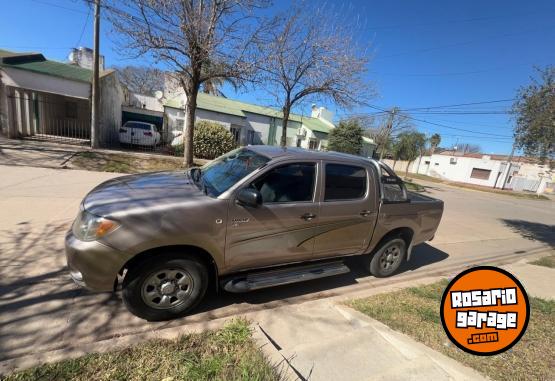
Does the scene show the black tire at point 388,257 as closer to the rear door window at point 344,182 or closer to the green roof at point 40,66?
the rear door window at point 344,182

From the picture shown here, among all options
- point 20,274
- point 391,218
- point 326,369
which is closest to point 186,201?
point 326,369

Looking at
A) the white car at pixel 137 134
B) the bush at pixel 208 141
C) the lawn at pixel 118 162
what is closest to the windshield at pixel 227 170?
the lawn at pixel 118 162

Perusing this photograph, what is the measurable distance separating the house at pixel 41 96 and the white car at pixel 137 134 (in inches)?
45.3

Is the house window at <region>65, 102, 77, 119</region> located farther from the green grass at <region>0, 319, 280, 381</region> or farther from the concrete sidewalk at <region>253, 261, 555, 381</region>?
the concrete sidewalk at <region>253, 261, 555, 381</region>

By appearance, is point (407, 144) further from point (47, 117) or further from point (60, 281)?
point (60, 281)

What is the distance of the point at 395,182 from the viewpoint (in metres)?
4.41

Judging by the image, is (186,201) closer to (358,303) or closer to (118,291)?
(118,291)

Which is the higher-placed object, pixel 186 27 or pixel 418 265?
pixel 186 27

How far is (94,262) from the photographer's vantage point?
2609mm

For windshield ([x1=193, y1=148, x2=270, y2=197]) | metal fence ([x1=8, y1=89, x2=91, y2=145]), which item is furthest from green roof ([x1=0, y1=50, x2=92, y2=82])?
windshield ([x1=193, y1=148, x2=270, y2=197])

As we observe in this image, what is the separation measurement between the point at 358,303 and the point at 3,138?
16.5 metres

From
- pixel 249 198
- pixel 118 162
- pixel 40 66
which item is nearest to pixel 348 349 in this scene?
pixel 249 198

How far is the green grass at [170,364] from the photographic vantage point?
2.15 meters

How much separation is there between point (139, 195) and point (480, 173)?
49.5m
